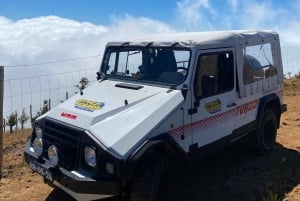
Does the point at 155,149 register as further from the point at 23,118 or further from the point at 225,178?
the point at 23,118

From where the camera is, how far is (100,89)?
6.05 meters

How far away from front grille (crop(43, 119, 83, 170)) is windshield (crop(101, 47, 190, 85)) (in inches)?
54.2

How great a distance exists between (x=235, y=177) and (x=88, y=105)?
2.68 m

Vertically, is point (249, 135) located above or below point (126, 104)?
below

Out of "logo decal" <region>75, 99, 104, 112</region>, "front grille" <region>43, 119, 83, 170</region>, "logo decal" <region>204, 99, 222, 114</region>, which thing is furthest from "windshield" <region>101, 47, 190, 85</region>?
"front grille" <region>43, 119, 83, 170</region>

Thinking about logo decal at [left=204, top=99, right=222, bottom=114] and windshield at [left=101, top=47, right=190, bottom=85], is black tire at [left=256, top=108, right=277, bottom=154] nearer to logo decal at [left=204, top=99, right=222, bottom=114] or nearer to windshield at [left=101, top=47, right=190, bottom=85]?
logo decal at [left=204, top=99, right=222, bottom=114]

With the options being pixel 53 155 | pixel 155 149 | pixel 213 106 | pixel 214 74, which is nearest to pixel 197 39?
pixel 214 74

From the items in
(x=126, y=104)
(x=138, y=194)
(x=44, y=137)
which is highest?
(x=126, y=104)

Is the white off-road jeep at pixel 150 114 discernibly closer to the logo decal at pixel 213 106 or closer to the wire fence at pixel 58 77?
the logo decal at pixel 213 106

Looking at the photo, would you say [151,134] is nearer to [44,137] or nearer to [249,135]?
[44,137]

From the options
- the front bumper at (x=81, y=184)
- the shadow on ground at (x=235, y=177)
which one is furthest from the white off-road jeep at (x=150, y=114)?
the shadow on ground at (x=235, y=177)

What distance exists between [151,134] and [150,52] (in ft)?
5.09

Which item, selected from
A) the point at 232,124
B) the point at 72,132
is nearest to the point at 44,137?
the point at 72,132

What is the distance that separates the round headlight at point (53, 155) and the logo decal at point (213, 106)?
2130mm
